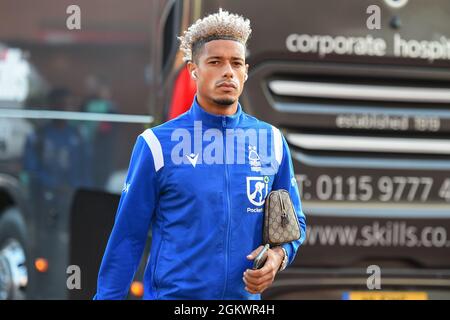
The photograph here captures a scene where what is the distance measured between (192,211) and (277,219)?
30 centimetres

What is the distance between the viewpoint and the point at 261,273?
344cm

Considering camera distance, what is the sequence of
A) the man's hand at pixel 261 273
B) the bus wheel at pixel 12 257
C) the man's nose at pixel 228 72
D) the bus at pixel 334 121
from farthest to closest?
the bus wheel at pixel 12 257 < the bus at pixel 334 121 < the man's nose at pixel 228 72 < the man's hand at pixel 261 273

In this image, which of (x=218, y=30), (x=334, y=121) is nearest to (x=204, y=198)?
(x=218, y=30)

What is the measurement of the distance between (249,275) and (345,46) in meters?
2.41

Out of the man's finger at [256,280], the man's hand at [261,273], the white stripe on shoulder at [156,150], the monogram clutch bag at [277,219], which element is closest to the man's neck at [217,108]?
the white stripe on shoulder at [156,150]

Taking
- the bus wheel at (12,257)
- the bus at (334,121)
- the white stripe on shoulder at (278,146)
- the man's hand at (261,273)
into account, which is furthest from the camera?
the bus wheel at (12,257)

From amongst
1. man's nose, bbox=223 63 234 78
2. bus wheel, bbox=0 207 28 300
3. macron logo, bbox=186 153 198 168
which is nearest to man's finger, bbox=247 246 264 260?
macron logo, bbox=186 153 198 168

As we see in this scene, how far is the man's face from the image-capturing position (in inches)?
140

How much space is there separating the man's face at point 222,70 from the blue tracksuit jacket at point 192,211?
3.0 inches

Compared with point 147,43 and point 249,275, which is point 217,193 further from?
point 147,43

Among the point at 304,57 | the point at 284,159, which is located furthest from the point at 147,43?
the point at 284,159

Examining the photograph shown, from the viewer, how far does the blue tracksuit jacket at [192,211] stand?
11.5 ft

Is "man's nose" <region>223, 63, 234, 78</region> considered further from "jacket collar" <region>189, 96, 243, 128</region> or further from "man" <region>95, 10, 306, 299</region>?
"jacket collar" <region>189, 96, 243, 128</region>

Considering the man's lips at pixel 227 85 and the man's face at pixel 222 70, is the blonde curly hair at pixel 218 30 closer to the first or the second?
the man's face at pixel 222 70
